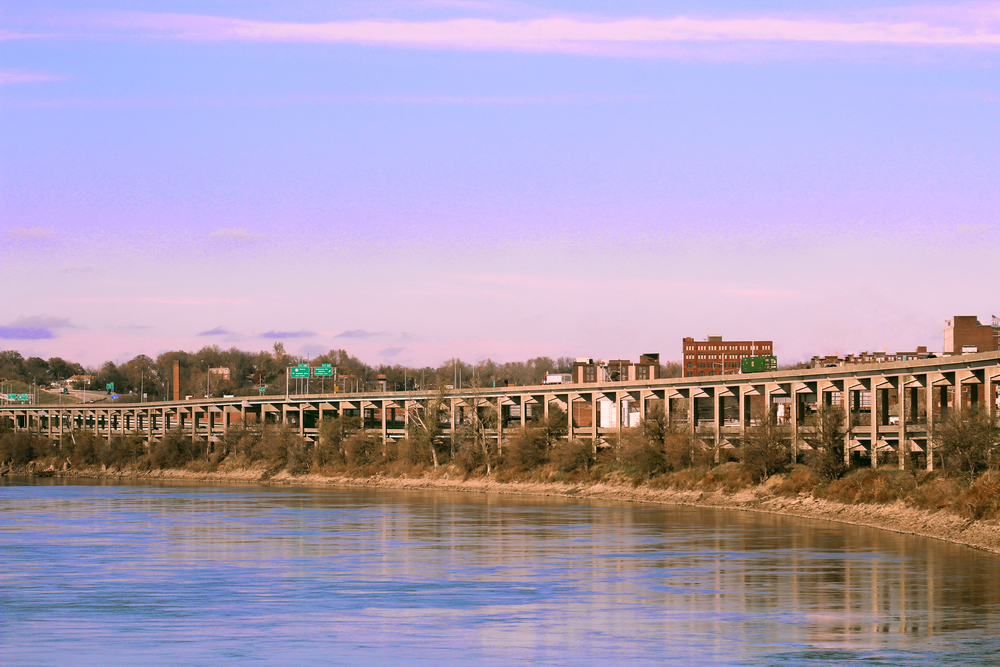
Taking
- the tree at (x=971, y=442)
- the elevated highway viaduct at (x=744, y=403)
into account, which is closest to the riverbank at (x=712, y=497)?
the tree at (x=971, y=442)

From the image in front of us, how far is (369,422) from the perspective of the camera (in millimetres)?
162750

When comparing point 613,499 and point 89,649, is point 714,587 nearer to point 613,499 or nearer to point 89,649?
point 89,649

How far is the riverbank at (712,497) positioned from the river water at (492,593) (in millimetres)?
2031

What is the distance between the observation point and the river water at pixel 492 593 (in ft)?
105

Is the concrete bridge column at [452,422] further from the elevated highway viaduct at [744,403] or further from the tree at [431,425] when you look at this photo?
the tree at [431,425]

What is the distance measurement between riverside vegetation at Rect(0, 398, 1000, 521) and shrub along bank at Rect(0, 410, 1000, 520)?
0.11m

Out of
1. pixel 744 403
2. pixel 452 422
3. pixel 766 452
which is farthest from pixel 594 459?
pixel 452 422

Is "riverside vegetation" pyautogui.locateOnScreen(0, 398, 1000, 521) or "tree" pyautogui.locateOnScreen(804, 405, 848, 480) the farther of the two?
"tree" pyautogui.locateOnScreen(804, 405, 848, 480)

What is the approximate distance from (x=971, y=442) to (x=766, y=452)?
72.8ft

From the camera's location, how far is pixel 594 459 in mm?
110938

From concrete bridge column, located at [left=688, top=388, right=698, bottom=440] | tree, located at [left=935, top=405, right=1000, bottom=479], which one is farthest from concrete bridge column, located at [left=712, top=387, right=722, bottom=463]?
tree, located at [left=935, top=405, right=1000, bottom=479]

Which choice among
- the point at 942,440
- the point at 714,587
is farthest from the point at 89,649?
the point at 942,440

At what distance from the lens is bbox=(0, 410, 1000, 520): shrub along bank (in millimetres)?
67625

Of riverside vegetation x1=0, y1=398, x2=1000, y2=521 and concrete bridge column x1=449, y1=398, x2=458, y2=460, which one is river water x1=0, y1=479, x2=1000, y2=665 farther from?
concrete bridge column x1=449, y1=398, x2=458, y2=460
